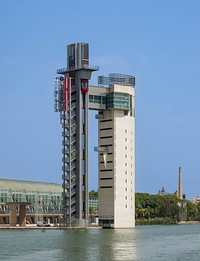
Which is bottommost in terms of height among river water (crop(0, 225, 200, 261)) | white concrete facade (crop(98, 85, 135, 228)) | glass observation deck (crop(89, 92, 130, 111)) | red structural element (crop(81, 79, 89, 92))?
river water (crop(0, 225, 200, 261))

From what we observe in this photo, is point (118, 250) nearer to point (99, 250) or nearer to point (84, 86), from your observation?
point (99, 250)

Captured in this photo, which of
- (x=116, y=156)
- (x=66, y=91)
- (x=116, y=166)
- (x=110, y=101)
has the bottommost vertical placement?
(x=116, y=166)

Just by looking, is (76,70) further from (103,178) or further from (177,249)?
(177,249)

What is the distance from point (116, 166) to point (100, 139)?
22.5ft

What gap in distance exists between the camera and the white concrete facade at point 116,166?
16538 cm

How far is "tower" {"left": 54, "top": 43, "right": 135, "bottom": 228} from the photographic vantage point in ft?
525

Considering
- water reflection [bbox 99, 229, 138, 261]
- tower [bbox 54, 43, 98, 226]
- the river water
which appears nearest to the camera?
water reflection [bbox 99, 229, 138, 261]

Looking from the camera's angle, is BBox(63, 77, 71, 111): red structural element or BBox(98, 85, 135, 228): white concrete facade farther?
BBox(98, 85, 135, 228): white concrete facade

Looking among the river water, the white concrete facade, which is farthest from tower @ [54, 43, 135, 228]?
the river water

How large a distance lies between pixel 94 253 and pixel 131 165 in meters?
82.4

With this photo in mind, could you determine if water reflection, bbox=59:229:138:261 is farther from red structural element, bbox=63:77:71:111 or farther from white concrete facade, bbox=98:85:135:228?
Result: white concrete facade, bbox=98:85:135:228

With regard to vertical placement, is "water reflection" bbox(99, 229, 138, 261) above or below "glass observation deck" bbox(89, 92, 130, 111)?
below

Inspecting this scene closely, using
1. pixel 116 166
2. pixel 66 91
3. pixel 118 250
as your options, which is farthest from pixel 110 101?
pixel 118 250

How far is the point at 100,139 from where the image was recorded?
168m
